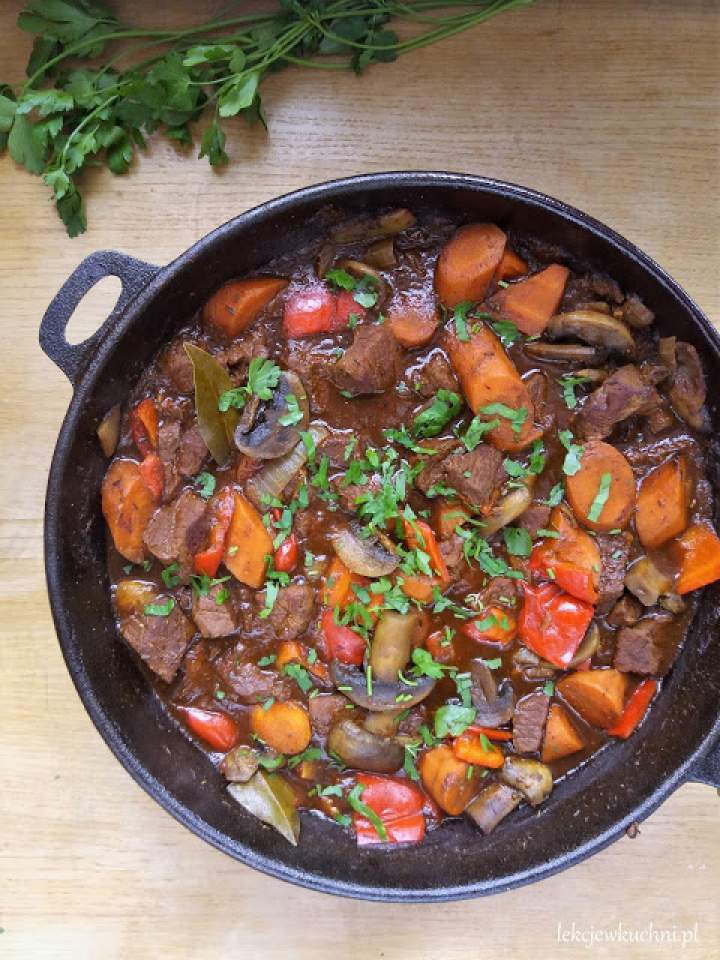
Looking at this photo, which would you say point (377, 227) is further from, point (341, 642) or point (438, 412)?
point (341, 642)

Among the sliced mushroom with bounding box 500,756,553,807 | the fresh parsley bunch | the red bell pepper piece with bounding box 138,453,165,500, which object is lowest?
the sliced mushroom with bounding box 500,756,553,807

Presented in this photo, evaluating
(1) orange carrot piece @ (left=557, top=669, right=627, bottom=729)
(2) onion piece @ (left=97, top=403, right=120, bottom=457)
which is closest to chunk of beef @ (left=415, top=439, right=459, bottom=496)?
(1) orange carrot piece @ (left=557, top=669, right=627, bottom=729)

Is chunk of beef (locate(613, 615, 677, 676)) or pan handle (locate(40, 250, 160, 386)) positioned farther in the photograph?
chunk of beef (locate(613, 615, 677, 676))

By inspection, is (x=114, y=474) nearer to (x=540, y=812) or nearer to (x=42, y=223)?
(x=42, y=223)

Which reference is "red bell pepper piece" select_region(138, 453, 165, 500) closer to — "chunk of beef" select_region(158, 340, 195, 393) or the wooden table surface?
"chunk of beef" select_region(158, 340, 195, 393)

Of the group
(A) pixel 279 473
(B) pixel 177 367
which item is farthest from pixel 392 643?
(B) pixel 177 367

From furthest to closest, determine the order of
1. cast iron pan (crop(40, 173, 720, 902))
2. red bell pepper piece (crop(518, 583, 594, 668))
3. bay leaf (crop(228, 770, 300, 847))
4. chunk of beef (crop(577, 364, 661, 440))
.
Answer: bay leaf (crop(228, 770, 300, 847)) → red bell pepper piece (crop(518, 583, 594, 668)) → chunk of beef (crop(577, 364, 661, 440)) → cast iron pan (crop(40, 173, 720, 902))

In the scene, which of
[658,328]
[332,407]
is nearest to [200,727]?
[332,407]
